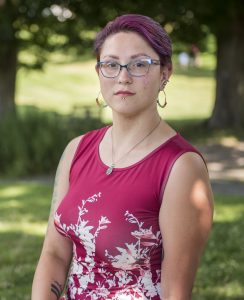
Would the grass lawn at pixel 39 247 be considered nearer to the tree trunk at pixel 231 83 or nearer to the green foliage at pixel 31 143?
the green foliage at pixel 31 143

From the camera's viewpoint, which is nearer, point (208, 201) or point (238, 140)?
point (208, 201)

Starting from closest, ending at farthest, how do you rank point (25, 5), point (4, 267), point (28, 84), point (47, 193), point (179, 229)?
point (179, 229), point (4, 267), point (47, 193), point (25, 5), point (28, 84)

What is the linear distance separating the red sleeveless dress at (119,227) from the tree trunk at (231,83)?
52.1 feet

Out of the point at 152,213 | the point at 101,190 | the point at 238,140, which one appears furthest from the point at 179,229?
the point at 238,140

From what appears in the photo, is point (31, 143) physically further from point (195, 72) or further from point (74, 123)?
point (195, 72)

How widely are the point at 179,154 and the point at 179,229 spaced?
268 millimetres

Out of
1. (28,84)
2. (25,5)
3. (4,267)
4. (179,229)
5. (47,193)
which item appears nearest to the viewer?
(179,229)

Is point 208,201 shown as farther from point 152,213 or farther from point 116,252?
point 116,252

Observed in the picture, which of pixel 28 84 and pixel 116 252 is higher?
pixel 116 252

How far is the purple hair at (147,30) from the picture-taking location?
8.71ft

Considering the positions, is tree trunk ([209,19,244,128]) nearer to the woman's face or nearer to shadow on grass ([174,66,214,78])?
the woman's face

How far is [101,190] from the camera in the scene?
2.68 metres

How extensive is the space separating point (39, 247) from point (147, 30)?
5.03 metres

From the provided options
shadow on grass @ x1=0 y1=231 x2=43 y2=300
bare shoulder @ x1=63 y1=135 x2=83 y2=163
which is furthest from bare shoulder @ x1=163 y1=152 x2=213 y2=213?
shadow on grass @ x1=0 y1=231 x2=43 y2=300
